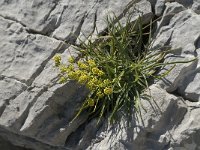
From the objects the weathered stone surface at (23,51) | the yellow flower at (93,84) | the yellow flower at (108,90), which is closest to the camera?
the yellow flower at (108,90)

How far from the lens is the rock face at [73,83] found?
372 cm

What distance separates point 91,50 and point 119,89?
1.53 ft

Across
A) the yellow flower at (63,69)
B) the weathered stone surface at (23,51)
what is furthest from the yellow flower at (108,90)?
the weathered stone surface at (23,51)

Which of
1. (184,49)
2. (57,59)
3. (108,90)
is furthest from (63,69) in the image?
(184,49)

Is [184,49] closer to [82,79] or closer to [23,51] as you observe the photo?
[82,79]

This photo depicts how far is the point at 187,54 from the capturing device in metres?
3.77

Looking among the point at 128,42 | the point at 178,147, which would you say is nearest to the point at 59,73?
the point at 128,42

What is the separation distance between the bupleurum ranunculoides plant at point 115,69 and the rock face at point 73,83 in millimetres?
108

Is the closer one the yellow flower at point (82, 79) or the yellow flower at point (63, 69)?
the yellow flower at point (82, 79)

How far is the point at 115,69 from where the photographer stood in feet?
12.7

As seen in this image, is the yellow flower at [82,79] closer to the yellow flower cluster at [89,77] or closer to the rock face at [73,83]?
the yellow flower cluster at [89,77]

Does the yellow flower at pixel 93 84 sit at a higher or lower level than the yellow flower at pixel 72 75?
lower

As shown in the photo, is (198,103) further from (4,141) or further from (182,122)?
(4,141)

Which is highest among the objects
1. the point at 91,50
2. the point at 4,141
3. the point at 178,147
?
the point at 91,50
